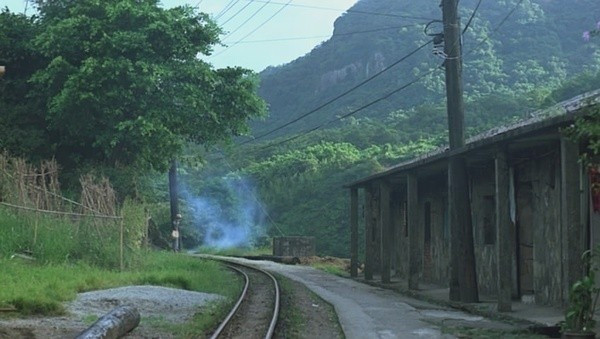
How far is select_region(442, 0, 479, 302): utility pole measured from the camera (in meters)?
18.8

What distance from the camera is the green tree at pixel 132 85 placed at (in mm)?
29266

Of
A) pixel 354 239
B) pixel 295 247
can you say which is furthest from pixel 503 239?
pixel 295 247

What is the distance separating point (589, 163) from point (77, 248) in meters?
15.1

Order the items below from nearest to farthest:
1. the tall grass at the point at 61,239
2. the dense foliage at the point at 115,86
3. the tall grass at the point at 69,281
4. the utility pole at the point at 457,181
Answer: the tall grass at the point at 69,281
the utility pole at the point at 457,181
the tall grass at the point at 61,239
the dense foliage at the point at 115,86

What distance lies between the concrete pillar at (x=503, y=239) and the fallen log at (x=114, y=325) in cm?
Answer: 693

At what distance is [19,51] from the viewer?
3195 cm

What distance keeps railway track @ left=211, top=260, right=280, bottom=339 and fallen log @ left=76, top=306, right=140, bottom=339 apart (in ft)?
4.15

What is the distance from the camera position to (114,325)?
1133 cm

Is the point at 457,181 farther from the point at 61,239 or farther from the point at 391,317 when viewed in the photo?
the point at 61,239

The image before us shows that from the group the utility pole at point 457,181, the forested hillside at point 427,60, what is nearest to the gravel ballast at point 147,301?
the utility pole at point 457,181

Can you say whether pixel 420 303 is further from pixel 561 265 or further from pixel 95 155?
pixel 95 155

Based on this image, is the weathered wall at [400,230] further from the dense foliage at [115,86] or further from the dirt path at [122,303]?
Answer: the dirt path at [122,303]

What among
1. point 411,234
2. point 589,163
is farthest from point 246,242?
point 589,163

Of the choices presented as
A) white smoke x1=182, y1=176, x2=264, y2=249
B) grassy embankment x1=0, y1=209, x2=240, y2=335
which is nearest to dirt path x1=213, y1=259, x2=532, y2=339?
grassy embankment x1=0, y1=209, x2=240, y2=335
